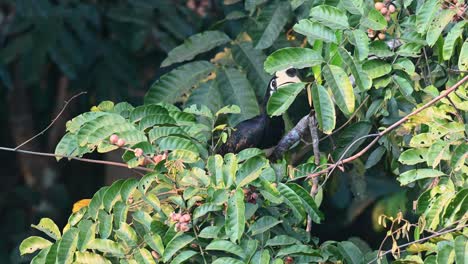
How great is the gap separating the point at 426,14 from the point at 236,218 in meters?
0.73

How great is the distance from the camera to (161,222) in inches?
84.3

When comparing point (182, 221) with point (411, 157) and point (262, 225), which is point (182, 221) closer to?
→ point (262, 225)

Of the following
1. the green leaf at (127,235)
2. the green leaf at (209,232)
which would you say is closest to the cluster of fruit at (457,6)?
the green leaf at (209,232)

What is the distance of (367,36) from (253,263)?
58cm

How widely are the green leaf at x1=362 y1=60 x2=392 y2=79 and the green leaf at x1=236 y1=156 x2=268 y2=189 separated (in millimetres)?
397

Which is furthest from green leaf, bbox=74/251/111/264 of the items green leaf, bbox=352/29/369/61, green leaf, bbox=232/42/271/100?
green leaf, bbox=232/42/271/100

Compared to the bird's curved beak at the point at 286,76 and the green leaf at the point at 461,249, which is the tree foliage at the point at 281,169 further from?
the bird's curved beak at the point at 286,76

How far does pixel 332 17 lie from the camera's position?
2.28m

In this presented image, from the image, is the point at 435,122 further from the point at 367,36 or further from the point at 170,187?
the point at 170,187

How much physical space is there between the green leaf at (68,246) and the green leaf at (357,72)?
0.66 m

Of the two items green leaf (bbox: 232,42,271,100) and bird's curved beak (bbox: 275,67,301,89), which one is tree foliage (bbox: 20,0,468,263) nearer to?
bird's curved beak (bbox: 275,67,301,89)

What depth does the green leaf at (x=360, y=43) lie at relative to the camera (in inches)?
88.4

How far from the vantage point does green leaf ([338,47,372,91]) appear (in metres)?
2.22

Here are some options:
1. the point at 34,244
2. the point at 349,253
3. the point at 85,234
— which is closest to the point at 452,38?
the point at 349,253
